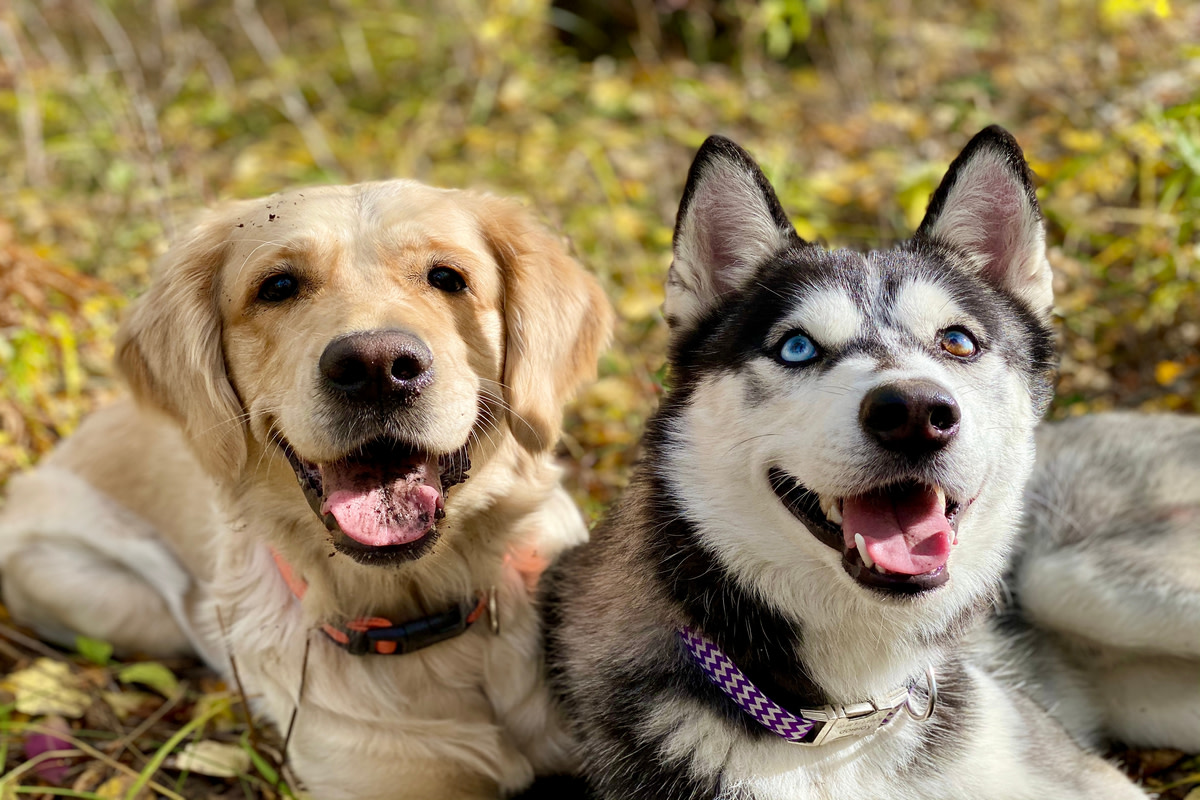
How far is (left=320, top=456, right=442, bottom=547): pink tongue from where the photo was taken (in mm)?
2541

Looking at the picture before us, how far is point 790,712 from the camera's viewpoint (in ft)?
7.71

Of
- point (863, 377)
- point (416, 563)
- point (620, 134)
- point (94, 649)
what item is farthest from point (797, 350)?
point (620, 134)

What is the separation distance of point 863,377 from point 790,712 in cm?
80

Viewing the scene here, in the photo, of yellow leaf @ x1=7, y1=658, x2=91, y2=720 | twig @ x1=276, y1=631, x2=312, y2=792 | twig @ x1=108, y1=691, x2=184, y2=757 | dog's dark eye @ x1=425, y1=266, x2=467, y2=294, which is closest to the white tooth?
dog's dark eye @ x1=425, y1=266, x2=467, y2=294

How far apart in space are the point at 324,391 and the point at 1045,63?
5.86m

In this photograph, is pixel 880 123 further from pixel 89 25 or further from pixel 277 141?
pixel 89 25

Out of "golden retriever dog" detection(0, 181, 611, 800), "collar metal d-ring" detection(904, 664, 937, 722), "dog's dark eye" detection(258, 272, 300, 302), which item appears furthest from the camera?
"dog's dark eye" detection(258, 272, 300, 302)

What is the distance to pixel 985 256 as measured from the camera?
270 centimetres

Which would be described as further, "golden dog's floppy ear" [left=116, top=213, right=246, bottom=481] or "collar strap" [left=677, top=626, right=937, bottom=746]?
"golden dog's floppy ear" [left=116, top=213, right=246, bottom=481]

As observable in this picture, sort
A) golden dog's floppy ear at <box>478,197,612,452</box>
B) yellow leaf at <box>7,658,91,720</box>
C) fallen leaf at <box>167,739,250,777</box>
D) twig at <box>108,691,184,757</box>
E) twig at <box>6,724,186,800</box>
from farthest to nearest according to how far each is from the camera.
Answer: yellow leaf at <box>7,658,91,720</box>, twig at <box>108,691,184,757</box>, fallen leaf at <box>167,739,250,777</box>, twig at <box>6,724,186,800</box>, golden dog's floppy ear at <box>478,197,612,452</box>

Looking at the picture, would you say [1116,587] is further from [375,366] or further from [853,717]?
[375,366]

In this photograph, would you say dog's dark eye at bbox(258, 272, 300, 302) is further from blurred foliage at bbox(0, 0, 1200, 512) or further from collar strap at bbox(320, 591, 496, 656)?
blurred foliage at bbox(0, 0, 1200, 512)

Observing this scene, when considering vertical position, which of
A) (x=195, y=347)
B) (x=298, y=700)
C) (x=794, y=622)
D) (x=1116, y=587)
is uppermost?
(x=195, y=347)

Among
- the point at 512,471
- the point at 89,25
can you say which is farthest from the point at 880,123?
the point at 89,25
